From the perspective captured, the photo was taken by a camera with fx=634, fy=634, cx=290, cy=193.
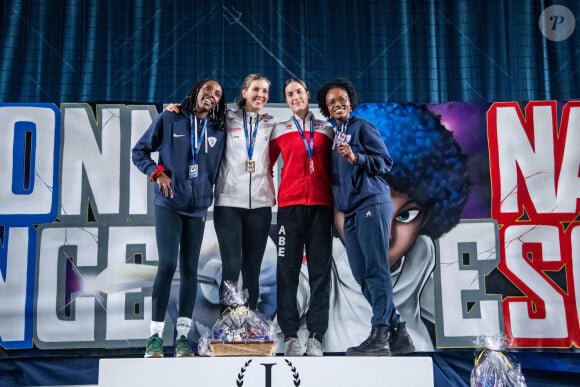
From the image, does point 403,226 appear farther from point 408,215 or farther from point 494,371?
point 494,371

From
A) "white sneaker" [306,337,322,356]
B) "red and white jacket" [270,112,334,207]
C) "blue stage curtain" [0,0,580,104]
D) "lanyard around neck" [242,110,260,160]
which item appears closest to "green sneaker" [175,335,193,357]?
"white sneaker" [306,337,322,356]

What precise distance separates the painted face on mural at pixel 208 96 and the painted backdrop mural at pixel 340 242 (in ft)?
2.78

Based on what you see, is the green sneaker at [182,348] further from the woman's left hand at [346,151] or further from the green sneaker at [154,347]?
the woman's left hand at [346,151]

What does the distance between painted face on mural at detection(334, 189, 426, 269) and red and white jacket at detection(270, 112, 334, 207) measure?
0.88 metres

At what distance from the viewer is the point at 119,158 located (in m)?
3.89

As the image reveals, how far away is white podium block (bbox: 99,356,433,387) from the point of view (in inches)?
86.3

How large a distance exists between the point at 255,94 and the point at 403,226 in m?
1.33

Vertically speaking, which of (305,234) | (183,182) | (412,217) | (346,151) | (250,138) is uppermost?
(250,138)

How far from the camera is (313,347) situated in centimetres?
290

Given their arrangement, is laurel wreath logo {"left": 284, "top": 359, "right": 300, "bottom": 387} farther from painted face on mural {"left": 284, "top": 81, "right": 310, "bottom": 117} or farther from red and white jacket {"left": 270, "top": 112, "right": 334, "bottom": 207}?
painted face on mural {"left": 284, "top": 81, "right": 310, "bottom": 117}

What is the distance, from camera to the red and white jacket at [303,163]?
2.97m

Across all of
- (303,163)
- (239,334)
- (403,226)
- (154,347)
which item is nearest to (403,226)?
(403,226)

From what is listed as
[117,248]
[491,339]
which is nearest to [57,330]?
[117,248]

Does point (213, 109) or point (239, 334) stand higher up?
point (213, 109)
